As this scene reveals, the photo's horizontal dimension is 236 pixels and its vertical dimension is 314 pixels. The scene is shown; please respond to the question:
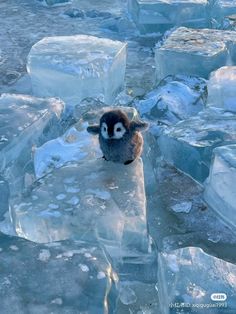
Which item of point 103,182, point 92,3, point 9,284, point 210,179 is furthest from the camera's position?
point 92,3

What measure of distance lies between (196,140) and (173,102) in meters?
0.66

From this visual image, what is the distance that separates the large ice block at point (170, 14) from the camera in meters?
5.48

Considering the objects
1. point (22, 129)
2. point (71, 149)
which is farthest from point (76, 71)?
point (71, 149)

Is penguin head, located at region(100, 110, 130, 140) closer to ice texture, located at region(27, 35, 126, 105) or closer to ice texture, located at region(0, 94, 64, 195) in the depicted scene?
ice texture, located at region(0, 94, 64, 195)

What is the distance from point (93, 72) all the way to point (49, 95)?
1.48 ft

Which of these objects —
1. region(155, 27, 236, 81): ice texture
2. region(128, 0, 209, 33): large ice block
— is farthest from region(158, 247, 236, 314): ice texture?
region(128, 0, 209, 33): large ice block

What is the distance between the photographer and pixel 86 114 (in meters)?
3.31

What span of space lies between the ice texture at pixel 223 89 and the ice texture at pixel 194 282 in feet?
5.35

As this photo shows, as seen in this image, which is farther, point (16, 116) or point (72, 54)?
point (72, 54)

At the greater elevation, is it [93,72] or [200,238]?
[93,72]

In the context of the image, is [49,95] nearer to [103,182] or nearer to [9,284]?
[103,182]

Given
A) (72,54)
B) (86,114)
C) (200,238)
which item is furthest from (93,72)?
(200,238)

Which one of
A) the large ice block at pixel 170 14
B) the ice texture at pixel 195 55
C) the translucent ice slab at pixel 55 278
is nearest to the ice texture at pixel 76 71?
the ice texture at pixel 195 55

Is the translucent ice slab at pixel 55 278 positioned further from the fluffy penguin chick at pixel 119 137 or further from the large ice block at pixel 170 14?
the large ice block at pixel 170 14
